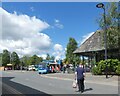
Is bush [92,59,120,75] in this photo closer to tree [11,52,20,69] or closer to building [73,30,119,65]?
building [73,30,119,65]

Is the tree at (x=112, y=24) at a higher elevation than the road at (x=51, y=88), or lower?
higher

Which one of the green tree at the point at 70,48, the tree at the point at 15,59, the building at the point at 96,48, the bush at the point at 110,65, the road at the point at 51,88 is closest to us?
the road at the point at 51,88

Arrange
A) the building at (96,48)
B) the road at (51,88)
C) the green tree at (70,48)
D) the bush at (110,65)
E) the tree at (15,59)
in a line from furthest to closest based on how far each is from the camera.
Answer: the tree at (15,59) → the green tree at (70,48) → the building at (96,48) → the bush at (110,65) → the road at (51,88)

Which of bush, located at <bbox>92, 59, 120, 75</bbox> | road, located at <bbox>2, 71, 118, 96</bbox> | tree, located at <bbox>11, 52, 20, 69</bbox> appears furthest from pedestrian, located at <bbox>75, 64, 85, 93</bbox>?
tree, located at <bbox>11, 52, 20, 69</bbox>

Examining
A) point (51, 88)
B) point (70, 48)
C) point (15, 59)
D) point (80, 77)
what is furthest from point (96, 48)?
point (15, 59)

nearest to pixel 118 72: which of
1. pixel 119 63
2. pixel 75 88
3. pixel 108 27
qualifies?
pixel 119 63

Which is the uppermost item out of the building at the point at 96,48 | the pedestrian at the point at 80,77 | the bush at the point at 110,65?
the building at the point at 96,48

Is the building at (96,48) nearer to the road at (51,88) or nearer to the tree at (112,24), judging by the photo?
the tree at (112,24)

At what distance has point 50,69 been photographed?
59.7 meters

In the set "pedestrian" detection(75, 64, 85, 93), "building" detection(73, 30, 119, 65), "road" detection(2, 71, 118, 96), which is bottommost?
"road" detection(2, 71, 118, 96)

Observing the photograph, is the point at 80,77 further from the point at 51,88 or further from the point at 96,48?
the point at 96,48

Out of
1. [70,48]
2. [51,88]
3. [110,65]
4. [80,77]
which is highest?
[70,48]

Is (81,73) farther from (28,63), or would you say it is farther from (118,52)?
(28,63)

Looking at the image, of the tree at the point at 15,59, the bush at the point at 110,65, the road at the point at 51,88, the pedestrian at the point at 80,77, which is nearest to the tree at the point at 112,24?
the bush at the point at 110,65
